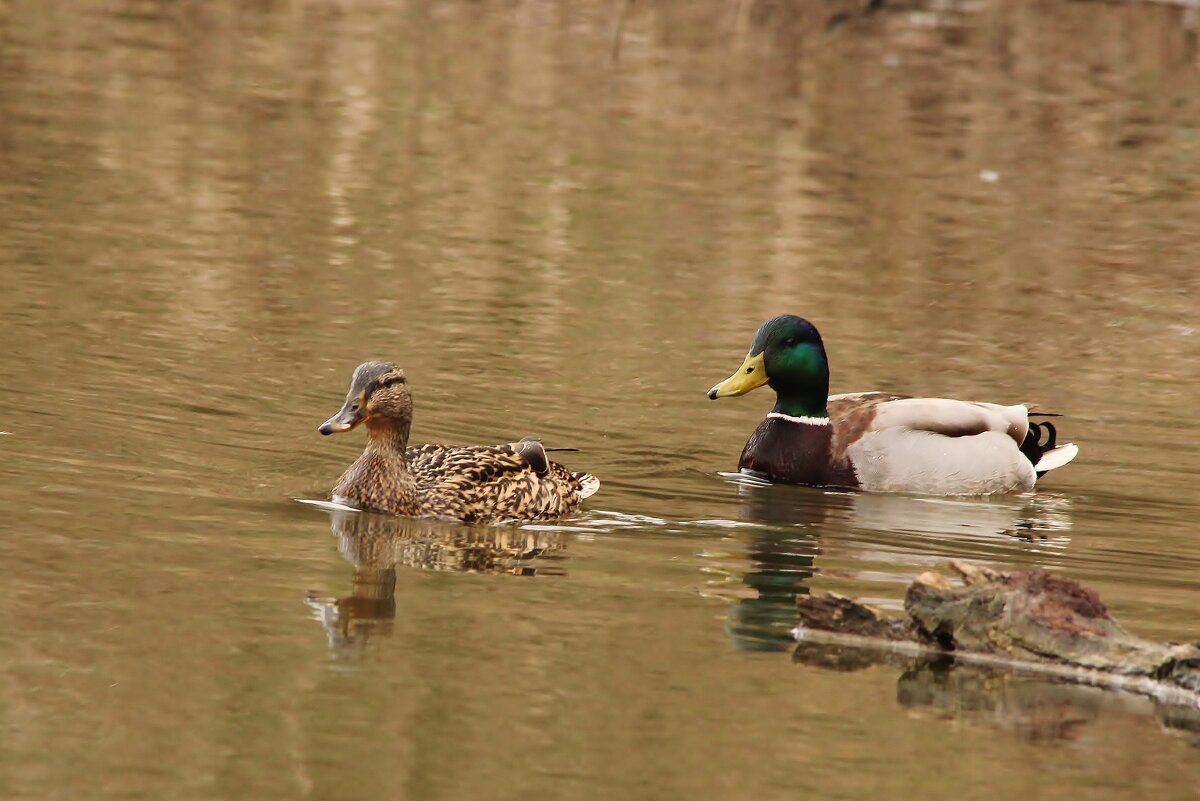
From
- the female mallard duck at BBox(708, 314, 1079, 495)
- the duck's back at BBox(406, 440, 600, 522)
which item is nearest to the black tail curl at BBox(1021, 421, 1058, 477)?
the female mallard duck at BBox(708, 314, 1079, 495)

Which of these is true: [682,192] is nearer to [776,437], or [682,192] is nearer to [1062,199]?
[1062,199]

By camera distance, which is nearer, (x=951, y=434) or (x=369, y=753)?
(x=369, y=753)

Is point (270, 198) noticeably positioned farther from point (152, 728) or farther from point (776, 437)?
point (152, 728)

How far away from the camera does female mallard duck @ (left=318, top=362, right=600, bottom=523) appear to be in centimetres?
1055

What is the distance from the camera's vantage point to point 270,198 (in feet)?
65.2

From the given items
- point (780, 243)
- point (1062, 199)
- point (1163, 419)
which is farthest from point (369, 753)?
point (1062, 199)

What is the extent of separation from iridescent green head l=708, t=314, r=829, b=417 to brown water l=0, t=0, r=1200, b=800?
529mm

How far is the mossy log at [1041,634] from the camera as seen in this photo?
25.1ft

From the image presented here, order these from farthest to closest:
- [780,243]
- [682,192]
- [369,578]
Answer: [682,192] < [780,243] < [369,578]

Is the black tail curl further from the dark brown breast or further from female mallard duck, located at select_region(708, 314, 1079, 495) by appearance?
the dark brown breast

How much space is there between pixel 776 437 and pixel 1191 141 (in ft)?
54.2

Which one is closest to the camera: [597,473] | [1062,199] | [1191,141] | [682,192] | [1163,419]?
[597,473]

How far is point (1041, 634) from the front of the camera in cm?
782

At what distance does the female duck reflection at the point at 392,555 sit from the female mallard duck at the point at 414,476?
0.27ft
